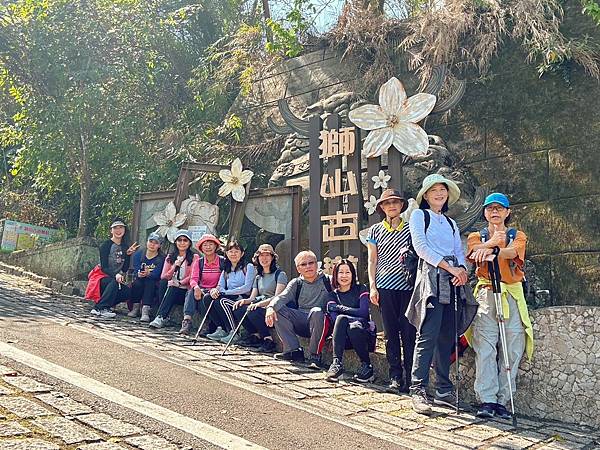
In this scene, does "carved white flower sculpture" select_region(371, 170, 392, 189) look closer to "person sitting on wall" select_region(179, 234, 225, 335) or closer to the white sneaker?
"person sitting on wall" select_region(179, 234, 225, 335)

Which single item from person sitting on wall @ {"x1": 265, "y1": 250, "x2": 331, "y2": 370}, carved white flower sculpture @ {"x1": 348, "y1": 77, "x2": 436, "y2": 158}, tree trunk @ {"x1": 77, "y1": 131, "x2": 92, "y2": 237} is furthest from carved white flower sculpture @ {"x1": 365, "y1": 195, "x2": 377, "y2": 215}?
tree trunk @ {"x1": 77, "y1": 131, "x2": 92, "y2": 237}

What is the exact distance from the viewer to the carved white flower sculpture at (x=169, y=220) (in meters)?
9.02

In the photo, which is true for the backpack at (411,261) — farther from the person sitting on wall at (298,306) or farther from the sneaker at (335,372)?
the person sitting on wall at (298,306)

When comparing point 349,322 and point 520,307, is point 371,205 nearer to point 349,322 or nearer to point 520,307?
point 349,322

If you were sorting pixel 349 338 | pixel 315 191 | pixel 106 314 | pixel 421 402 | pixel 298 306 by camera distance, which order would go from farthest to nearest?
pixel 106 314, pixel 315 191, pixel 298 306, pixel 349 338, pixel 421 402

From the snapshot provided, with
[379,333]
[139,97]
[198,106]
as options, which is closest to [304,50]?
[198,106]

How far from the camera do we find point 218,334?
7.09m

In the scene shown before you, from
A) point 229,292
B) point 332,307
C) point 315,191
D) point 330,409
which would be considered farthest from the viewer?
point 315,191

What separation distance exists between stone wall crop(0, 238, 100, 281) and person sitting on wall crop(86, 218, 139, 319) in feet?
8.48

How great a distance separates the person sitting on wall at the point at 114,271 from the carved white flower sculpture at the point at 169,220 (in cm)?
50

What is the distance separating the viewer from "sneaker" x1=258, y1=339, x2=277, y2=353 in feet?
21.7

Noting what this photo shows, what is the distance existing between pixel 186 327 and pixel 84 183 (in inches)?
225

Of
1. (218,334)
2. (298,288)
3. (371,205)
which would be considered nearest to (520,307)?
(298,288)

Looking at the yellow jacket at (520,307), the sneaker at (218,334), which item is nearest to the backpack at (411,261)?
the yellow jacket at (520,307)
